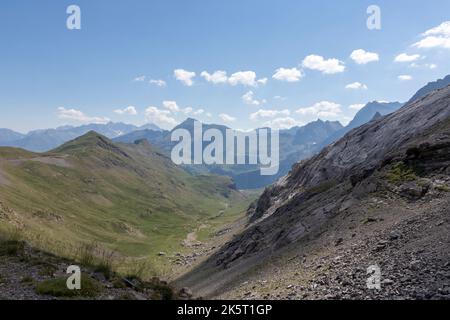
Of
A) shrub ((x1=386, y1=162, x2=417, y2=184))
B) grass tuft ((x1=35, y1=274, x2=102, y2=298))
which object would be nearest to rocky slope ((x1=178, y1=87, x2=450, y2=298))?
shrub ((x1=386, y1=162, x2=417, y2=184))

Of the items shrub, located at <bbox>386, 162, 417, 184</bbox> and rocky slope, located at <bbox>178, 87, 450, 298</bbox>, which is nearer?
rocky slope, located at <bbox>178, 87, 450, 298</bbox>

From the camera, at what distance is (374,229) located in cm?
3131

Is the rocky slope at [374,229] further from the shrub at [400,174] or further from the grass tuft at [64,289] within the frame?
the grass tuft at [64,289]

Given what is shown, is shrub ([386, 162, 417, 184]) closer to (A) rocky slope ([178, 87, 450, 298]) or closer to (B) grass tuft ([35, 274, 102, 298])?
(A) rocky slope ([178, 87, 450, 298])

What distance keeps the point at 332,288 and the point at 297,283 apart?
182 inches

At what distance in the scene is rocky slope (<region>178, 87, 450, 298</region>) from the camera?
21.5 m

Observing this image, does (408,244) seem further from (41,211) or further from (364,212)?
(41,211)

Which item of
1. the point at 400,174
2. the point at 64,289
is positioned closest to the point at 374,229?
the point at 400,174

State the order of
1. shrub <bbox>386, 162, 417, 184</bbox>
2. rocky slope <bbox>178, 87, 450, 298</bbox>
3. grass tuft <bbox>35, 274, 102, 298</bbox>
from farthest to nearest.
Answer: shrub <bbox>386, 162, 417, 184</bbox> < rocky slope <bbox>178, 87, 450, 298</bbox> < grass tuft <bbox>35, 274, 102, 298</bbox>

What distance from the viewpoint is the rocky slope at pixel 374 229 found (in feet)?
70.6

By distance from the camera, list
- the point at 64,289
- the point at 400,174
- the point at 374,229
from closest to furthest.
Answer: the point at 64,289 → the point at 374,229 → the point at 400,174

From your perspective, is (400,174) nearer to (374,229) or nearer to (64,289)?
(374,229)

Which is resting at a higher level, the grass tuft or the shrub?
the shrub
